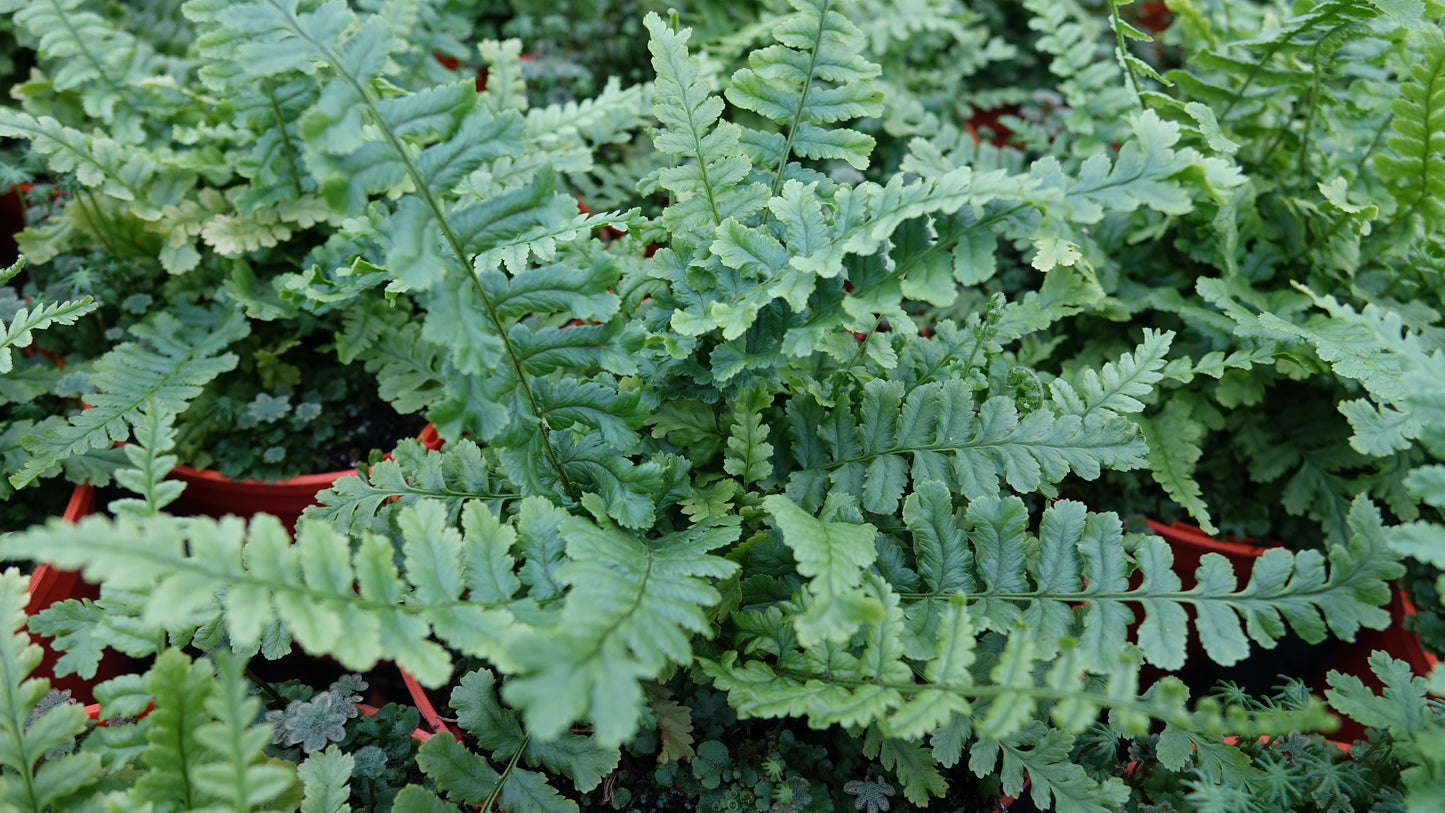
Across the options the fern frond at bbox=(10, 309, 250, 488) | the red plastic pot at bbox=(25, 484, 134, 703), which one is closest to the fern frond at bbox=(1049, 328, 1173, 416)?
the fern frond at bbox=(10, 309, 250, 488)

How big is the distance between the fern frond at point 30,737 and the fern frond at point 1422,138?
2.47 meters

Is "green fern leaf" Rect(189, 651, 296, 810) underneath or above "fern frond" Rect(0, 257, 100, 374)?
underneath

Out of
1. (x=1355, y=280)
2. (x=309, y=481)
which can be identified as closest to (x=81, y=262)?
(x=309, y=481)

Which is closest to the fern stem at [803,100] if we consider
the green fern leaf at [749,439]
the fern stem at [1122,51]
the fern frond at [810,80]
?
the fern frond at [810,80]

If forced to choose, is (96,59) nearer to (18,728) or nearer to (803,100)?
(18,728)

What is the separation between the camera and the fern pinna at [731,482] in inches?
44.3

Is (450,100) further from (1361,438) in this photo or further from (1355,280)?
(1355,280)

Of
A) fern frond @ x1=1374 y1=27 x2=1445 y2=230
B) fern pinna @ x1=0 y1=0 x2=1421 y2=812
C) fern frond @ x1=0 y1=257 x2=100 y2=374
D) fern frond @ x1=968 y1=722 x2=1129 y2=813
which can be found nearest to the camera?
fern pinna @ x1=0 y1=0 x2=1421 y2=812

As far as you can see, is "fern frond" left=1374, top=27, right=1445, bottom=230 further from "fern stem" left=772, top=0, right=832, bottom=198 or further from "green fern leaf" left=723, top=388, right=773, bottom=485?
"green fern leaf" left=723, top=388, right=773, bottom=485

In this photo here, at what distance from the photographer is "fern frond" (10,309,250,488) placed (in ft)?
5.59

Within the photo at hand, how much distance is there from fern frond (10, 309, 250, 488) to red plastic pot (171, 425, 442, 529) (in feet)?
0.62

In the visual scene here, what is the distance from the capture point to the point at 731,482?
155 centimetres

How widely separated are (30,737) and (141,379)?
0.77 meters

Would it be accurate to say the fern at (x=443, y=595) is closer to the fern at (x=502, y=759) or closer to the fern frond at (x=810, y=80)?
the fern at (x=502, y=759)
